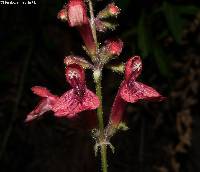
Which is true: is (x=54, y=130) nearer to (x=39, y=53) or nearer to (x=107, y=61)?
(x=39, y=53)

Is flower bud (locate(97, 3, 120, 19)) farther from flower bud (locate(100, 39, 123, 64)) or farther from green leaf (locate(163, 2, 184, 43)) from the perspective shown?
green leaf (locate(163, 2, 184, 43))

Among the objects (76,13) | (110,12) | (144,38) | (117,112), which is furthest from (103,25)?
(144,38)

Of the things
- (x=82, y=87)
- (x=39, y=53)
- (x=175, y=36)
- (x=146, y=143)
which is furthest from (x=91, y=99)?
(x=146, y=143)

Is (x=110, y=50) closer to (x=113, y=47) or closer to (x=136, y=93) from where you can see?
(x=113, y=47)

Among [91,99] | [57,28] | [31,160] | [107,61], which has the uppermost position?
[57,28]

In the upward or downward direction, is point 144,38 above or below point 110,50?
above

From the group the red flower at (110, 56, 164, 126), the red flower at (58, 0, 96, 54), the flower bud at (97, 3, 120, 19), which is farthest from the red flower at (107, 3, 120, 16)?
the red flower at (110, 56, 164, 126)

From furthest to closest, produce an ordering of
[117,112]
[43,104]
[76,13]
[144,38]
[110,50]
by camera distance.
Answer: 1. [144,38]
2. [43,104]
3. [117,112]
4. [110,50]
5. [76,13]
